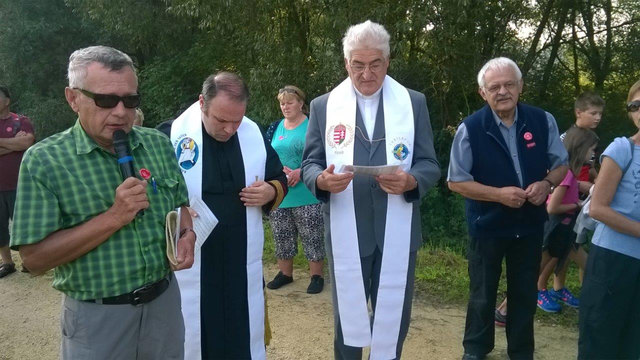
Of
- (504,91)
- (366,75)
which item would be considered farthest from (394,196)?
(504,91)

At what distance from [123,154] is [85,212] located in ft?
0.92

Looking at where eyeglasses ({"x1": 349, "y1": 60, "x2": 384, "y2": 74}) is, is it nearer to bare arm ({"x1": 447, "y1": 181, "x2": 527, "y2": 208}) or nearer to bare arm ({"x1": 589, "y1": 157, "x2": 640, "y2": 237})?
bare arm ({"x1": 447, "y1": 181, "x2": 527, "y2": 208})

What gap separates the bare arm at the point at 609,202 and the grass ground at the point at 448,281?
5.83 ft

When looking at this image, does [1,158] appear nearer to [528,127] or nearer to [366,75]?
[366,75]

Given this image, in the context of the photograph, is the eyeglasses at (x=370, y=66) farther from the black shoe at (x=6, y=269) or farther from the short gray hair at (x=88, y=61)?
the black shoe at (x=6, y=269)

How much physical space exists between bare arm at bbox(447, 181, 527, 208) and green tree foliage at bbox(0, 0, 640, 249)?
15.1 feet

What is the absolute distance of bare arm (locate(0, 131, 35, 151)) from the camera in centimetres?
579

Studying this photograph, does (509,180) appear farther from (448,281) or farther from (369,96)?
(448,281)

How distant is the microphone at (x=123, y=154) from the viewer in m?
2.13

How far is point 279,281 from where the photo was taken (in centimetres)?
547

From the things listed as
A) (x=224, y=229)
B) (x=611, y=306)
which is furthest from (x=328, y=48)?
(x=611, y=306)

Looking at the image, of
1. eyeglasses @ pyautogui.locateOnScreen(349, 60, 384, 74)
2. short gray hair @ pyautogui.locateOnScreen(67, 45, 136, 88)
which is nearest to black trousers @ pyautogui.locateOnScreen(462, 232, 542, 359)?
eyeglasses @ pyautogui.locateOnScreen(349, 60, 384, 74)

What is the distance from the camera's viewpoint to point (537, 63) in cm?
1165

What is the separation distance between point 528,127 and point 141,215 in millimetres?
2572
